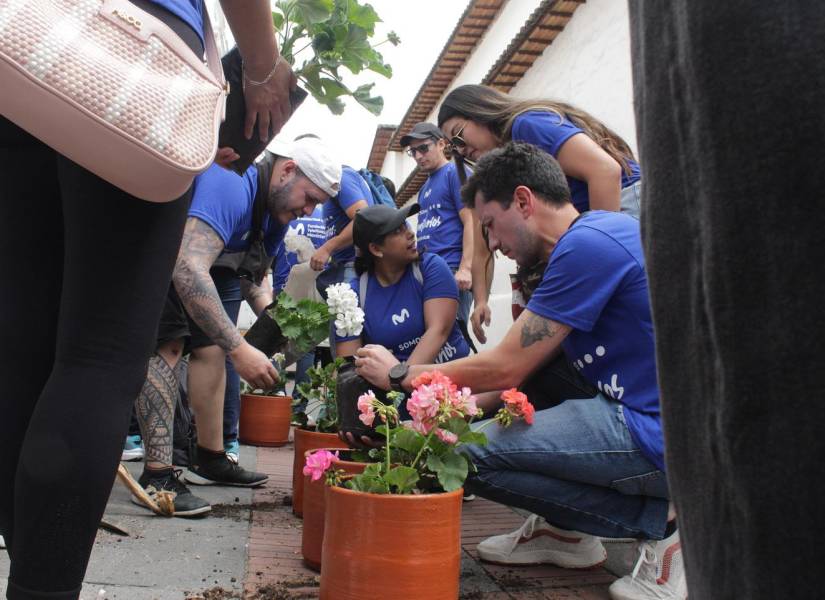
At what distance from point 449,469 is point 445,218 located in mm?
2581

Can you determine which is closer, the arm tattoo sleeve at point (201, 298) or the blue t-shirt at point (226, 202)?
the arm tattoo sleeve at point (201, 298)

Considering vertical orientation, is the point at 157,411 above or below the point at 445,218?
below

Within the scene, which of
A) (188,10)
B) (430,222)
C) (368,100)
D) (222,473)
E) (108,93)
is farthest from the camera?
(368,100)

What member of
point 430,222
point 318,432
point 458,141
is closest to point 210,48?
point 318,432

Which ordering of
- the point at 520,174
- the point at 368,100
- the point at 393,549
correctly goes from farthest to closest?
the point at 368,100 → the point at 520,174 → the point at 393,549

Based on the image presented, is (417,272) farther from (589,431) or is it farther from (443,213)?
(589,431)

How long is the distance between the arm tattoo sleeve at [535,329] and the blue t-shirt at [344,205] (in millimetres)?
2365

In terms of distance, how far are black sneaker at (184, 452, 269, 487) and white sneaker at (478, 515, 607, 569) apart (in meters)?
1.33

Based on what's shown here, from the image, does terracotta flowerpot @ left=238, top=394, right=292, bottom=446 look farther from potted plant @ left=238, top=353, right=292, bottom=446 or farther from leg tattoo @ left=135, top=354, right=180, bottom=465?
leg tattoo @ left=135, top=354, right=180, bottom=465

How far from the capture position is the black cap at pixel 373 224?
11.9 feet

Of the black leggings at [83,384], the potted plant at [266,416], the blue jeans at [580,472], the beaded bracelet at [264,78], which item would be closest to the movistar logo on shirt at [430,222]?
the potted plant at [266,416]

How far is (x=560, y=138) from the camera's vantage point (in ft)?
9.14

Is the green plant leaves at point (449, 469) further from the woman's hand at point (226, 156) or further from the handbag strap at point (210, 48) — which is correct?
the handbag strap at point (210, 48)

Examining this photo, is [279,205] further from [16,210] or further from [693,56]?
[693,56]
